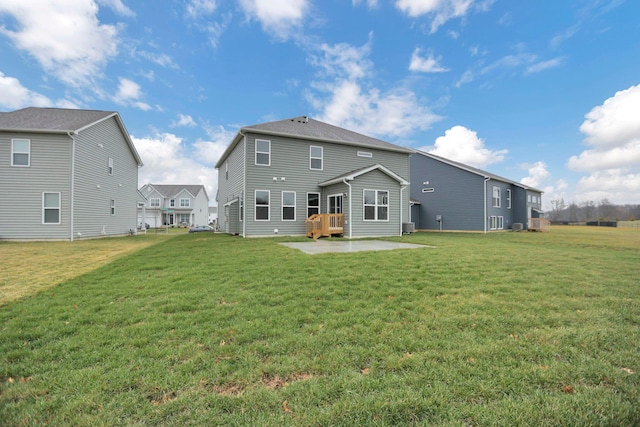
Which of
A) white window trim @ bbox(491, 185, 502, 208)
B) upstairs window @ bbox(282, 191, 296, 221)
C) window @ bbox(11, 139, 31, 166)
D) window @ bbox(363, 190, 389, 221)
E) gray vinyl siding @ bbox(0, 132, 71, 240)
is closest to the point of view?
gray vinyl siding @ bbox(0, 132, 71, 240)

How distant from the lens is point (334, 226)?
14.3 metres

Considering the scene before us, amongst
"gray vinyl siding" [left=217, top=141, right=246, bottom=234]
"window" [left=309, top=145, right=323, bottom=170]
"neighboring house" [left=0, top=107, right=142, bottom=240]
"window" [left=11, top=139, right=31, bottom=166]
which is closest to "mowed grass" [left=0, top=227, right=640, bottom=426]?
"gray vinyl siding" [left=217, top=141, right=246, bottom=234]

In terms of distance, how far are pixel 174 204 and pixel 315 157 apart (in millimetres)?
38974

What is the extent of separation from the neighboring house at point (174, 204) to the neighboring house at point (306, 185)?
111ft

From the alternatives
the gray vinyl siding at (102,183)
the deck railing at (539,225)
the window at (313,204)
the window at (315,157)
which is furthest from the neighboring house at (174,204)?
the deck railing at (539,225)

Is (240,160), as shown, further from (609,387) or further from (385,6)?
(609,387)

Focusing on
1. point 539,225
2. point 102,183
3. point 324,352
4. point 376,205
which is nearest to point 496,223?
point 539,225

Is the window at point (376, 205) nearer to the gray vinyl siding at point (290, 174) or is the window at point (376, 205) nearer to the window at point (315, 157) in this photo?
the gray vinyl siding at point (290, 174)

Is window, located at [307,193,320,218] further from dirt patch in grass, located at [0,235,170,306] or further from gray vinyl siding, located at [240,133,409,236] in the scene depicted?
dirt patch in grass, located at [0,235,170,306]

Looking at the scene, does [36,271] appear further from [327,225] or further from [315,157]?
[315,157]

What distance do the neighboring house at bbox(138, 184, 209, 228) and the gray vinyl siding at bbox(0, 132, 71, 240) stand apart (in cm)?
3082

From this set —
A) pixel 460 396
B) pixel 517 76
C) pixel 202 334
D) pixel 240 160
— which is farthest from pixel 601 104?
pixel 202 334

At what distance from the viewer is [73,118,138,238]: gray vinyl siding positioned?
14.8m

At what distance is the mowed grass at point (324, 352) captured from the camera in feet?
6.31
